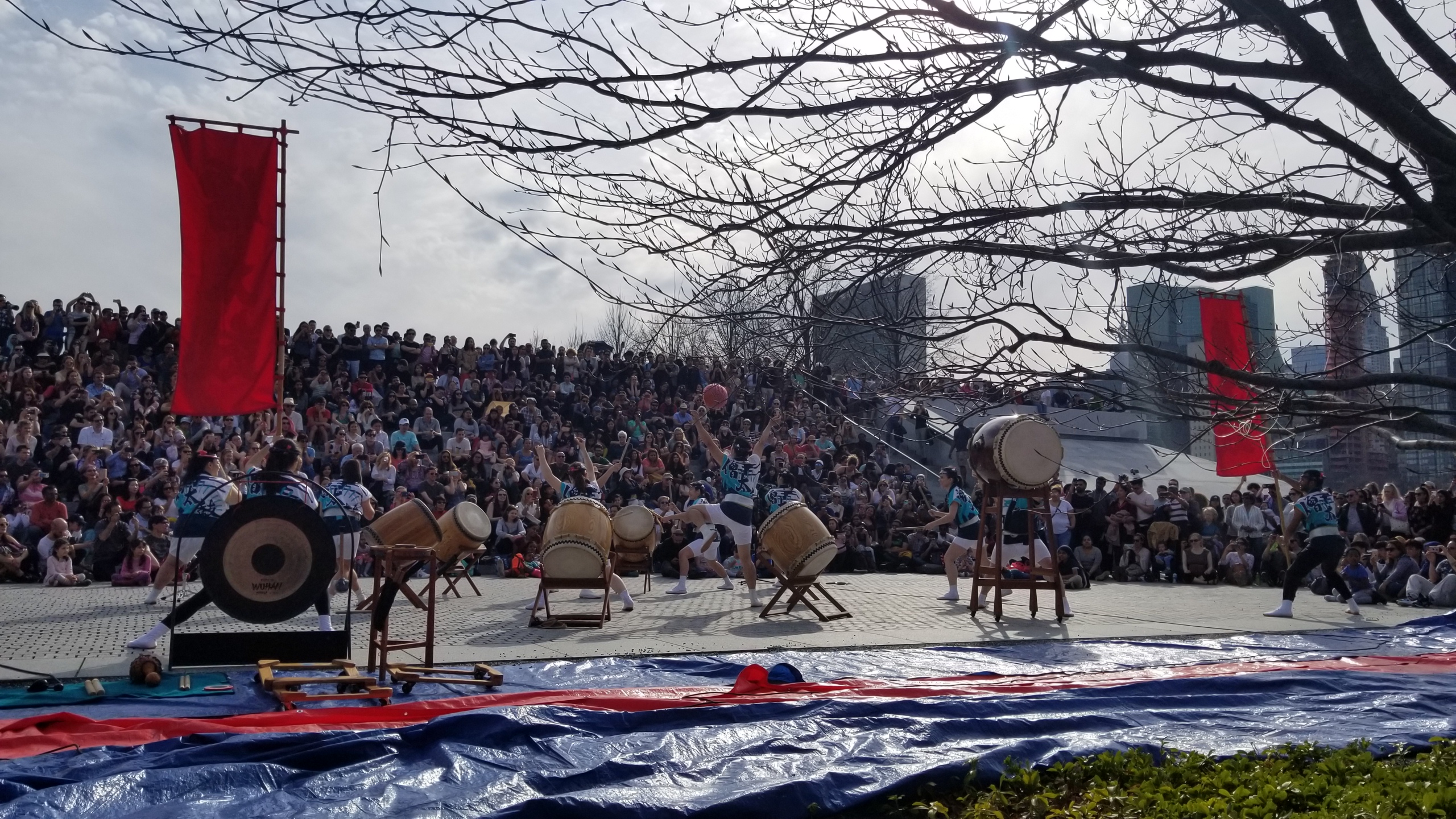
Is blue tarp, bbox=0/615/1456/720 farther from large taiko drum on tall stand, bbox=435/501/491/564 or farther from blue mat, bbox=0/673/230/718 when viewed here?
large taiko drum on tall stand, bbox=435/501/491/564

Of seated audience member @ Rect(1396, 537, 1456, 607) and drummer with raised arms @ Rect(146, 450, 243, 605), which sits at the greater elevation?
drummer with raised arms @ Rect(146, 450, 243, 605)

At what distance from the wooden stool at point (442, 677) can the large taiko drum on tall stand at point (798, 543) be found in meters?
4.17

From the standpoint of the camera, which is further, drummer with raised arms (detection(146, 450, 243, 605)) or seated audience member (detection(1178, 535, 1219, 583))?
seated audience member (detection(1178, 535, 1219, 583))

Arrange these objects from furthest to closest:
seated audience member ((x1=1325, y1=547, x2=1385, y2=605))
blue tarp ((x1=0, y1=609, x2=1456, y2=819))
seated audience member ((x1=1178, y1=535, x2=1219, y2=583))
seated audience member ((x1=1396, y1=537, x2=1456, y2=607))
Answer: seated audience member ((x1=1178, y1=535, x2=1219, y2=583))
seated audience member ((x1=1325, y1=547, x2=1385, y2=605))
seated audience member ((x1=1396, y1=537, x2=1456, y2=607))
blue tarp ((x1=0, y1=609, x2=1456, y2=819))

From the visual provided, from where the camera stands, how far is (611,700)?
6047mm

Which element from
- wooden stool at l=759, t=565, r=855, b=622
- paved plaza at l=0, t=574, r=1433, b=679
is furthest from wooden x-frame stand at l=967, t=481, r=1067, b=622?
wooden stool at l=759, t=565, r=855, b=622

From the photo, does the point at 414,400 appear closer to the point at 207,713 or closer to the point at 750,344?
the point at 207,713

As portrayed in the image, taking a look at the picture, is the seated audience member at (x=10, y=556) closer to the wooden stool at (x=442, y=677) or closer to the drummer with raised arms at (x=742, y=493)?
the drummer with raised arms at (x=742, y=493)

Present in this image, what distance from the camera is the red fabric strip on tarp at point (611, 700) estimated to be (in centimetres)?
526

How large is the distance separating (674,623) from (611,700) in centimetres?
433

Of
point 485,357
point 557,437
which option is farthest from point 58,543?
point 485,357

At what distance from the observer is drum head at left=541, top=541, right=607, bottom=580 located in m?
10.3

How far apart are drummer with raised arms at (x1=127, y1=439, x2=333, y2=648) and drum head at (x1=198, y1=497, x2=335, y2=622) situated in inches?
8.3

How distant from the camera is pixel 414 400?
19969mm
